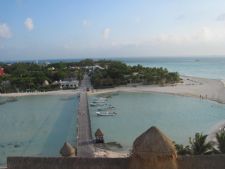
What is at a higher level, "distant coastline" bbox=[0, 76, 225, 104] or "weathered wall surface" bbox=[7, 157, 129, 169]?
"weathered wall surface" bbox=[7, 157, 129, 169]

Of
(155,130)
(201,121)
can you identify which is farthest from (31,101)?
(155,130)

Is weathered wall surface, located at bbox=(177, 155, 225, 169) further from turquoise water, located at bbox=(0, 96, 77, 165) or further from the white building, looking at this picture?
the white building

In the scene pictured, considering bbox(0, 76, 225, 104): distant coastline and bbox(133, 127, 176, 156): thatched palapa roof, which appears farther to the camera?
bbox(0, 76, 225, 104): distant coastline

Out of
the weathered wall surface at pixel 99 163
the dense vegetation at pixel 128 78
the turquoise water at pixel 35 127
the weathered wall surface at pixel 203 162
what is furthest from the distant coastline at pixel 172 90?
the weathered wall surface at pixel 99 163

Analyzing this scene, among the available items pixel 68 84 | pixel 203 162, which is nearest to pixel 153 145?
pixel 203 162

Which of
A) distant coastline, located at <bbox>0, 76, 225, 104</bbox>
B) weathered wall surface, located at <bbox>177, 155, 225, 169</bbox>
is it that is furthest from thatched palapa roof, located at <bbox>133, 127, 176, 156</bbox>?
distant coastline, located at <bbox>0, 76, 225, 104</bbox>

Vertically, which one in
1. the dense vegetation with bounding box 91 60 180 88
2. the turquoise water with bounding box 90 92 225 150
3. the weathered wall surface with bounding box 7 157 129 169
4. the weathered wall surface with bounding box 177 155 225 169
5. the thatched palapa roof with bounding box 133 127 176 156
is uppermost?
the thatched palapa roof with bounding box 133 127 176 156
